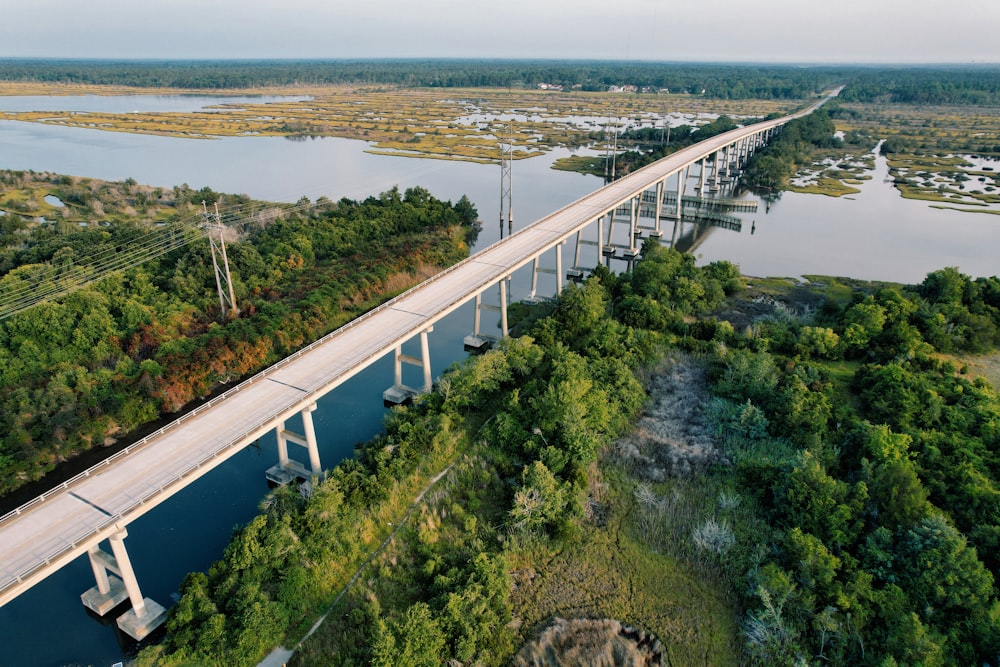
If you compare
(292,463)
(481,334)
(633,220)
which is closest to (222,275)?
(481,334)

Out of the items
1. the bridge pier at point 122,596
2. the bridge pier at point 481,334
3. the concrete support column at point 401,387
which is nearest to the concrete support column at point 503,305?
the bridge pier at point 481,334

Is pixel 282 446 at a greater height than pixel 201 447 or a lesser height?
lesser

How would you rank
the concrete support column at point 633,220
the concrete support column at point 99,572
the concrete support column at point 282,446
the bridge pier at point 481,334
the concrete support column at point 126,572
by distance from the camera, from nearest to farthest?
the concrete support column at point 126,572
the concrete support column at point 99,572
the concrete support column at point 282,446
the bridge pier at point 481,334
the concrete support column at point 633,220

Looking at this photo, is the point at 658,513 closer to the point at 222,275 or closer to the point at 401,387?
the point at 401,387

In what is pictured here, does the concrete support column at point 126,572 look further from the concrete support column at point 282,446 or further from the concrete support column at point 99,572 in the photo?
the concrete support column at point 282,446

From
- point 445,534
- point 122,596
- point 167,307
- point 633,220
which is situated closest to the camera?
point 122,596

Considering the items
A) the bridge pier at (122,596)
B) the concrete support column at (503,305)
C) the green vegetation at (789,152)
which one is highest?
the green vegetation at (789,152)
